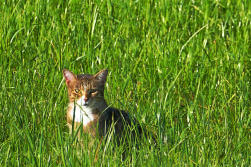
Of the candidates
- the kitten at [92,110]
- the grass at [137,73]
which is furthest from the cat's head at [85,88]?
the grass at [137,73]

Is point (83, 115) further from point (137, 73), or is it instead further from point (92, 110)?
point (137, 73)

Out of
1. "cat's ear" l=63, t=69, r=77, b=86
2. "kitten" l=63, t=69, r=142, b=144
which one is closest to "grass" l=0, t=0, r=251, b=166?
"kitten" l=63, t=69, r=142, b=144

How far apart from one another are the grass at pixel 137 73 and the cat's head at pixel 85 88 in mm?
215

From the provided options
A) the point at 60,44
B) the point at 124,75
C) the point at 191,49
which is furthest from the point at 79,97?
the point at 191,49

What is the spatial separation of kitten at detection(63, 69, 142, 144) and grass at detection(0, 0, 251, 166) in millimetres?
127

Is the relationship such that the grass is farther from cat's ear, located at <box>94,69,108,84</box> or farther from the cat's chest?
cat's ear, located at <box>94,69,108,84</box>

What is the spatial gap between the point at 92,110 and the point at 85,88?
0.57 feet

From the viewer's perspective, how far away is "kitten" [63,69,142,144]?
426cm

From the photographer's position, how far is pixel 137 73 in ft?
18.2

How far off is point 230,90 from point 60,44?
1708 millimetres

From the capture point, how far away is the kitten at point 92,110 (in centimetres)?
426

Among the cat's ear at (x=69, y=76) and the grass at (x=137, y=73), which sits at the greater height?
the cat's ear at (x=69, y=76)

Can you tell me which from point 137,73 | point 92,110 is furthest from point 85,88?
point 137,73

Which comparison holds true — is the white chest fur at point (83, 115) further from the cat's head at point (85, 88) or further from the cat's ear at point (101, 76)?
the cat's ear at point (101, 76)
